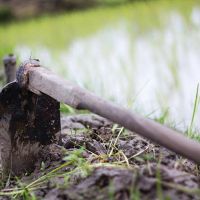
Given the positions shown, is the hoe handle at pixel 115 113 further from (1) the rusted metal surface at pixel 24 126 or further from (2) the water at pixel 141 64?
(2) the water at pixel 141 64

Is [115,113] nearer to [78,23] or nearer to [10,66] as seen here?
[10,66]

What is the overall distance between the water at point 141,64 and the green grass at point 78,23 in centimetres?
21

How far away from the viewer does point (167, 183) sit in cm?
169

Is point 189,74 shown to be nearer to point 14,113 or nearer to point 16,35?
point 14,113

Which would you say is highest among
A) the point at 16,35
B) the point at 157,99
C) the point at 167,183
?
the point at 167,183

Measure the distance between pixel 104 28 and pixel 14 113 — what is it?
5.82 meters

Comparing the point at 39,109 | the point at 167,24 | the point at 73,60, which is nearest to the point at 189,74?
the point at 73,60

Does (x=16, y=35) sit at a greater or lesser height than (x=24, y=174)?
lesser

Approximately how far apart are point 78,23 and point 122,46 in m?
2.50

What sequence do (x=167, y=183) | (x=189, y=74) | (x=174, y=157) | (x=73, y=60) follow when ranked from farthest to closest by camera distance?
(x=73, y=60), (x=189, y=74), (x=174, y=157), (x=167, y=183)

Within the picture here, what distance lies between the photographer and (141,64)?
563 cm

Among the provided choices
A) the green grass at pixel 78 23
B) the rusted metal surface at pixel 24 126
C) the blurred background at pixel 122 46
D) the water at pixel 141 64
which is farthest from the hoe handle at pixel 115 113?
the green grass at pixel 78 23

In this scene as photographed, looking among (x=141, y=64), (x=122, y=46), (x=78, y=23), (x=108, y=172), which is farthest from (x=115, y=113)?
(x=78, y=23)

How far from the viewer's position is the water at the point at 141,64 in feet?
13.9
